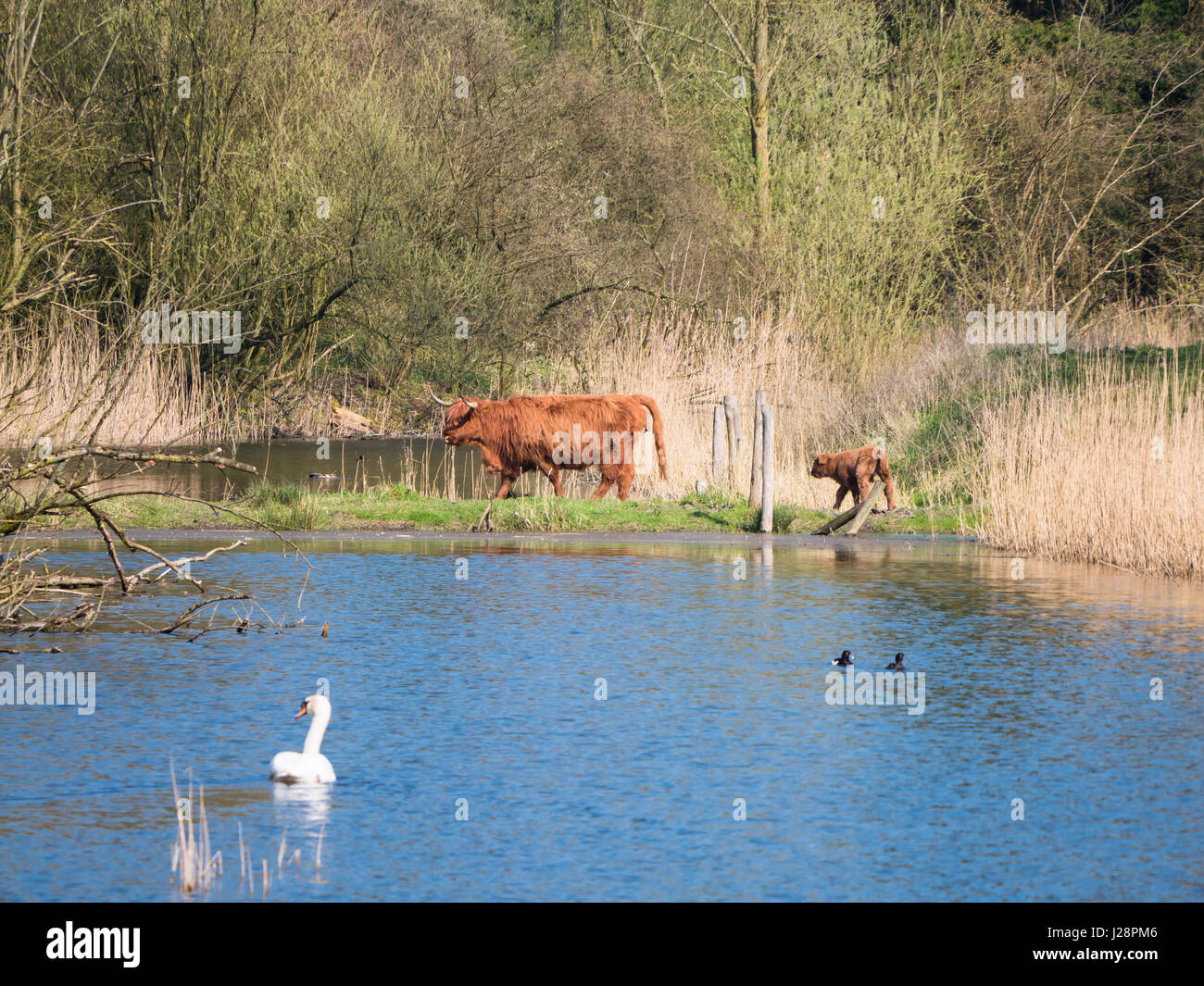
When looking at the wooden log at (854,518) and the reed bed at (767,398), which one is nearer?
the wooden log at (854,518)

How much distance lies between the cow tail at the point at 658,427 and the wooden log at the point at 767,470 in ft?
8.17

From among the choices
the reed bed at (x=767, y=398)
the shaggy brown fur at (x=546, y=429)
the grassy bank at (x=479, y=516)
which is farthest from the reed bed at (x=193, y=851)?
the reed bed at (x=767, y=398)

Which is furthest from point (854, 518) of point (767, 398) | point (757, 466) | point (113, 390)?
point (113, 390)

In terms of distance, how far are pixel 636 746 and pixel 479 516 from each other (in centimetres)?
1125

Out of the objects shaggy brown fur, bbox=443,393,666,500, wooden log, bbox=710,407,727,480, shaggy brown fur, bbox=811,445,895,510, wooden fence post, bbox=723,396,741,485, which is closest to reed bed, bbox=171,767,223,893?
shaggy brown fur, bbox=811,445,895,510

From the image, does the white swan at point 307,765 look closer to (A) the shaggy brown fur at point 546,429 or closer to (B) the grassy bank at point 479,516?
(B) the grassy bank at point 479,516

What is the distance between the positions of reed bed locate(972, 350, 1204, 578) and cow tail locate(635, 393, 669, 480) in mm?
4517

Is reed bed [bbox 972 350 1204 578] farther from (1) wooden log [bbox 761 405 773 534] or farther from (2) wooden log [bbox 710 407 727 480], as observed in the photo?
(2) wooden log [bbox 710 407 727 480]

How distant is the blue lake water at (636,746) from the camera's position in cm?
753

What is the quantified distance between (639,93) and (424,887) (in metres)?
32.1

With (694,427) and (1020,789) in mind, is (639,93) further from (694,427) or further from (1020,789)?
(1020,789)

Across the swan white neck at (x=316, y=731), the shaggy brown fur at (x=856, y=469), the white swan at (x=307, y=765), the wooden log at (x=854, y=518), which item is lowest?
the white swan at (x=307, y=765)

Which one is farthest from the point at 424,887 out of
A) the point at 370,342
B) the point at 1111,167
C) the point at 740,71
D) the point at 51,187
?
the point at 740,71

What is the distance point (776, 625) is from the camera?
13852mm
